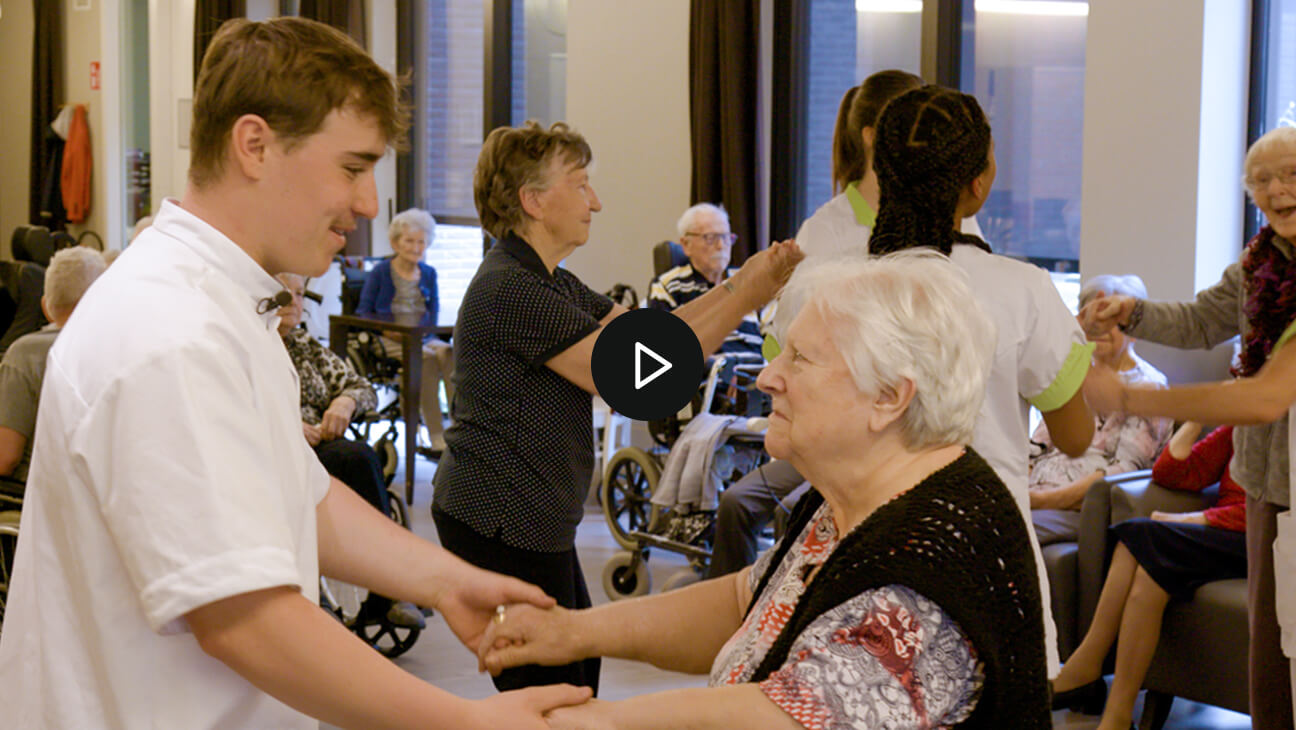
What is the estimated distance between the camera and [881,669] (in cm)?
123

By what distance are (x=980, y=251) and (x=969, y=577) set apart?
794 mm

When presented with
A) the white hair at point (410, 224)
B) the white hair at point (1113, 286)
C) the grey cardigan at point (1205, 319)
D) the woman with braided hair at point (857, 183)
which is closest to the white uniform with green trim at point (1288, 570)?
the grey cardigan at point (1205, 319)

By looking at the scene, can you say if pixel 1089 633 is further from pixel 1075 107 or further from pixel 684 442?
pixel 1075 107

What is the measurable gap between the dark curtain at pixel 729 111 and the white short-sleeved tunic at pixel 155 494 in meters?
5.23

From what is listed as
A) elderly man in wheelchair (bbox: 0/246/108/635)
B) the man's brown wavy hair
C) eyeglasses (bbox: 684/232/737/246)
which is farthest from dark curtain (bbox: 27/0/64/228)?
the man's brown wavy hair

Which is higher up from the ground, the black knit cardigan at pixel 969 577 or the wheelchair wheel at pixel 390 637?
the black knit cardigan at pixel 969 577

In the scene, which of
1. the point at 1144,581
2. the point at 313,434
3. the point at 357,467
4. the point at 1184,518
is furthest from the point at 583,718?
the point at 313,434

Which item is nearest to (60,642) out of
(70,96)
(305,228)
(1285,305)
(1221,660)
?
(305,228)

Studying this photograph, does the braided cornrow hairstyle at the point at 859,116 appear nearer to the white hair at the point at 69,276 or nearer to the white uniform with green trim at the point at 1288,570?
the white uniform with green trim at the point at 1288,570

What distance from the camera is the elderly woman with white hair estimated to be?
734 cm

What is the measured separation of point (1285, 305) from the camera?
253 centimetres

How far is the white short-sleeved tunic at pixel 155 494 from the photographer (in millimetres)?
1039

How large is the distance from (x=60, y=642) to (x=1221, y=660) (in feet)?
9.42

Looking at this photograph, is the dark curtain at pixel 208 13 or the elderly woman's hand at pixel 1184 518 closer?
the elderly woman's hand at pixel 1184 518
